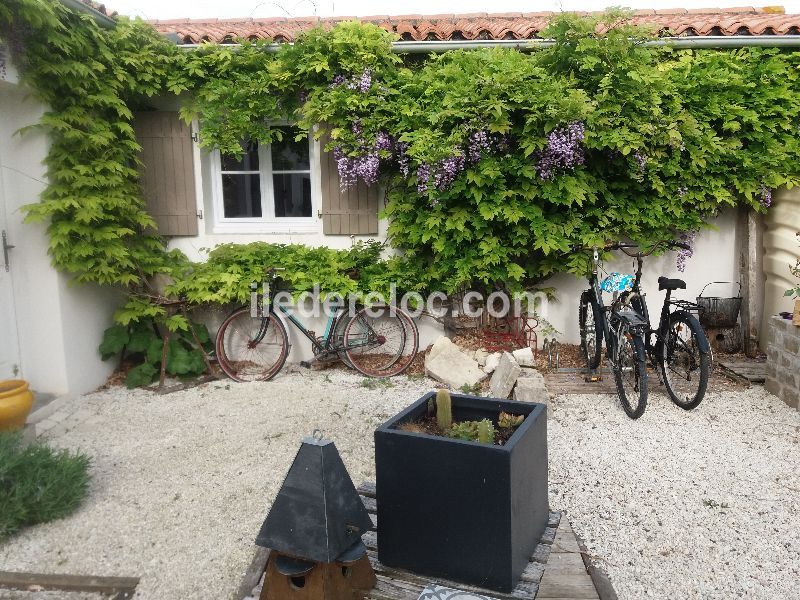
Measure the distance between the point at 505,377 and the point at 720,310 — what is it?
2.45 meters

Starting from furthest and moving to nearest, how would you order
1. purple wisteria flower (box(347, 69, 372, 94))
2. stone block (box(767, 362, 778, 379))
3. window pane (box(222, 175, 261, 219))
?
window pane (box(222, 175, 261, 219)), purple wisteria flower (box(347, 69, 372, 94)), stone block (box(767, 362, 778, 379))

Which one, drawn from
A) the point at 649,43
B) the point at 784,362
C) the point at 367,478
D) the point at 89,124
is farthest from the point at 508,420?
the point at 649,43

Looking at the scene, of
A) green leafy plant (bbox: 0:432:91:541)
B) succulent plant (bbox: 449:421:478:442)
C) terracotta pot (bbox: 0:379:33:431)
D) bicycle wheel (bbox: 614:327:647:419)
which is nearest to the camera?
succulent plant (bbox: 449:421:478:442)

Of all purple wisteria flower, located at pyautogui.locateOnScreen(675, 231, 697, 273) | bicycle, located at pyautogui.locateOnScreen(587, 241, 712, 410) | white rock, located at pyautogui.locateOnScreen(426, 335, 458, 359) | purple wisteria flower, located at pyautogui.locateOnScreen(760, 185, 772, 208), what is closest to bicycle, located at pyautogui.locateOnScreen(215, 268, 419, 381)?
white rock, located at pyautogui.locateOnScreen(426, 335, 458, 359)

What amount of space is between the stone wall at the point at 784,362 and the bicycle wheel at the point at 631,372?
1.18m

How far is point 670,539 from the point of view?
2879 millimetres

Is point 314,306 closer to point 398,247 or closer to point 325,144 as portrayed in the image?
point 398,247

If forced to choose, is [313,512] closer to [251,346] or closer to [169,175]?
[251,346]

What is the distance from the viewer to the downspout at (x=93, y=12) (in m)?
4.74

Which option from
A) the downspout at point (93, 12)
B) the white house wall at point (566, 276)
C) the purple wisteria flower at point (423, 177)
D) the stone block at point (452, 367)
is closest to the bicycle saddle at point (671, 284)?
the white house wall at point (566, 276)

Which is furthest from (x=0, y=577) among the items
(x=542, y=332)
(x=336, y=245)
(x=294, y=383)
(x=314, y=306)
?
(x=542, y=332)

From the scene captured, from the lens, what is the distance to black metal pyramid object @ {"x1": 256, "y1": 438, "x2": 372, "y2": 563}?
1.75m

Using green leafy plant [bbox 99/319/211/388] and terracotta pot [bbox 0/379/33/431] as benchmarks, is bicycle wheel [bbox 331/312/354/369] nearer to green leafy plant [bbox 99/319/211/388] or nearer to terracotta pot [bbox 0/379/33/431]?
green leafy plant [bbox 99/319/211/388]

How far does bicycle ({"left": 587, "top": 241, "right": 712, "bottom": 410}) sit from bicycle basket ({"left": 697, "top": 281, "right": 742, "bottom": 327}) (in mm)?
1031
